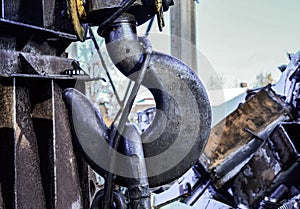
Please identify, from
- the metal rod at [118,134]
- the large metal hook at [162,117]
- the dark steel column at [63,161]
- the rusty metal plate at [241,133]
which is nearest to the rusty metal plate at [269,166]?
the rusty metal plate at [241,133]

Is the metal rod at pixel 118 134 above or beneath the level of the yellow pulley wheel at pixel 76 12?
beneath

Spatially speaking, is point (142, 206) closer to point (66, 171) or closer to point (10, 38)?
point (66, 171)

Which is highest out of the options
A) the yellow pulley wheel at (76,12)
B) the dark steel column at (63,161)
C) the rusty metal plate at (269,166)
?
the yellow pulley wheel at (76,12)

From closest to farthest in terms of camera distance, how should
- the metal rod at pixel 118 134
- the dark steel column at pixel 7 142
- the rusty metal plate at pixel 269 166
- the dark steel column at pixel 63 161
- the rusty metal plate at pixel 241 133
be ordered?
the metal rod at pixel 118 134
the dark steel column at pixel 7 142
the dark steel column at pixel 63 161
the rusty metal plate at pixel 269 166
the rusty metal plate at pixel 241 133

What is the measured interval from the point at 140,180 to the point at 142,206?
56 mm

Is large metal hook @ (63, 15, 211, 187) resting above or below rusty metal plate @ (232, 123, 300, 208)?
above

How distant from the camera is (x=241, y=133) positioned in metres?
2.88

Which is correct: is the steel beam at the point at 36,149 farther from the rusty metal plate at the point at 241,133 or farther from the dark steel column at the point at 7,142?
the rusty metal plate at the point at 241,133

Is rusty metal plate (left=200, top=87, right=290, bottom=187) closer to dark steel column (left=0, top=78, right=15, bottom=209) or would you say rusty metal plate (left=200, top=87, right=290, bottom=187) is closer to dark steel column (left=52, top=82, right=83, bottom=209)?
dark steel column (left=52, top=82, right=83, bottom=209)

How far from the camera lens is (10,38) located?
113cm

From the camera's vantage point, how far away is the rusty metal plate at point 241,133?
8.96ft

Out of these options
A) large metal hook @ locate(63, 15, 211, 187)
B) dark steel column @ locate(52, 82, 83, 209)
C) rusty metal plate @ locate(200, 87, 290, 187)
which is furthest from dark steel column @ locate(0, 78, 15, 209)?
rusty metal plate @ locate(200, 87, 290, 187)

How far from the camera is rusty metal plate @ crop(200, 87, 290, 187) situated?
273 centimetres

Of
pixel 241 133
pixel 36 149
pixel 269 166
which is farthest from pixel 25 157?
pixel 241 133
